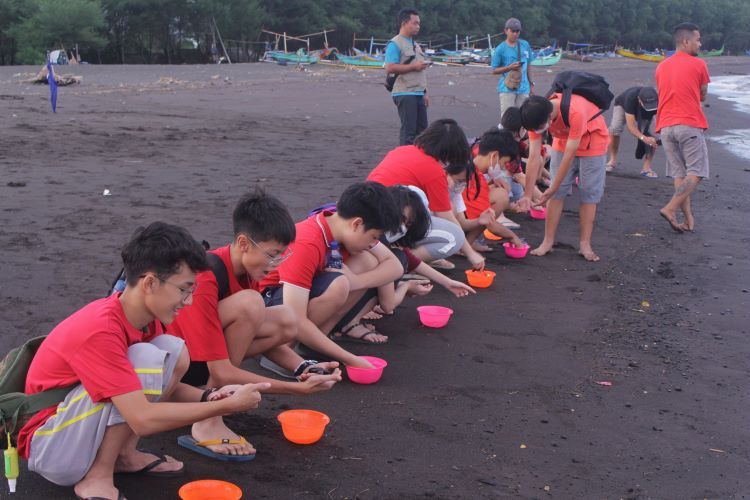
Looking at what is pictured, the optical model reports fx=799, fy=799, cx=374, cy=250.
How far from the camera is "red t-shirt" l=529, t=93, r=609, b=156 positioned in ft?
19.8

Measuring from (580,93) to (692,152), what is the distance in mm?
1814

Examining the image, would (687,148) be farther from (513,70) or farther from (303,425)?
(303,425)

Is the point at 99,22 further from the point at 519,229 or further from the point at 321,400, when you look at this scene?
the point at 321,400

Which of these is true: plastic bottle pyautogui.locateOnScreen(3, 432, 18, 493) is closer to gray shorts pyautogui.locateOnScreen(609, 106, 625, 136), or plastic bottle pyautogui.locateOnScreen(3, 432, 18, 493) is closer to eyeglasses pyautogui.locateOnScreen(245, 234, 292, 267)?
eyeglasses pyautogui.locateOnScreen(245, 234, 292, 267)

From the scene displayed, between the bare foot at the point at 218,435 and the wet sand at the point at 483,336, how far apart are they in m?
0.07

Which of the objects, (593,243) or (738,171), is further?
(738,171)

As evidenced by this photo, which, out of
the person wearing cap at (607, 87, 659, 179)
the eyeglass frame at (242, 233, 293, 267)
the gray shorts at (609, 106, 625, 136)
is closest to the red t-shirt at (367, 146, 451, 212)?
the eyeglass frame at (242, 233, 293, 267)

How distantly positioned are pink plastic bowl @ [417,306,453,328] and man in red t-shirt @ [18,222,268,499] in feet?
6.92

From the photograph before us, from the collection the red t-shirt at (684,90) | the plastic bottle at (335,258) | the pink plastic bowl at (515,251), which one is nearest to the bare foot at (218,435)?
the plastic bottle at (335,258)

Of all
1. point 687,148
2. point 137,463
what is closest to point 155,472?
point 137,463

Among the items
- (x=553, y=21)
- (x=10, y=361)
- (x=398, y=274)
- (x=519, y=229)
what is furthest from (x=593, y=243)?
(x=553, y=21)

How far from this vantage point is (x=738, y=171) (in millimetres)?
11148

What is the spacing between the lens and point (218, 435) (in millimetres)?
3117

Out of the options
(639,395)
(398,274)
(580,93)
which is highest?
(580,93)
